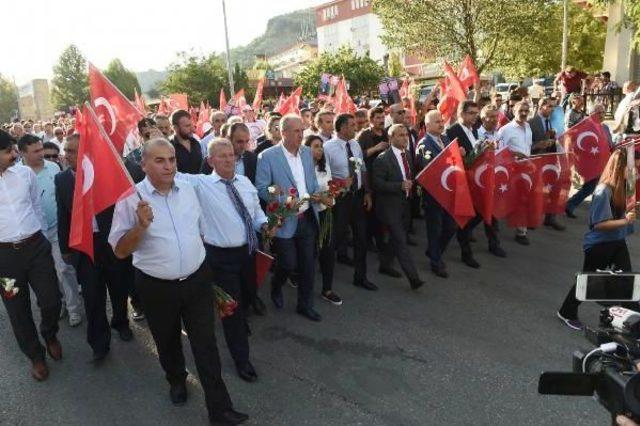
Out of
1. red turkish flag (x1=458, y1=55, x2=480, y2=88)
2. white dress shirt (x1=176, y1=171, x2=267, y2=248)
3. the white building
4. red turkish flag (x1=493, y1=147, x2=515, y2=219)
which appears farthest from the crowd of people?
the white building

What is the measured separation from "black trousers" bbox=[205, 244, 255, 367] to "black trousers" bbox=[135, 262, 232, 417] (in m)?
0.31

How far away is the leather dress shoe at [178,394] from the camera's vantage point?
12.6 feet

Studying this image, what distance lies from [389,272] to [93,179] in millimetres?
3905

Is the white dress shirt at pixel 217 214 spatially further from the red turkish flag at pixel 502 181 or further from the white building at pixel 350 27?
the white building at pixel 350 27

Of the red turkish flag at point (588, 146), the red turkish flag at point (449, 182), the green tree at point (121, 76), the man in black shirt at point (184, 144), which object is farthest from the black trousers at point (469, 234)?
the green tree at point (121, 76)

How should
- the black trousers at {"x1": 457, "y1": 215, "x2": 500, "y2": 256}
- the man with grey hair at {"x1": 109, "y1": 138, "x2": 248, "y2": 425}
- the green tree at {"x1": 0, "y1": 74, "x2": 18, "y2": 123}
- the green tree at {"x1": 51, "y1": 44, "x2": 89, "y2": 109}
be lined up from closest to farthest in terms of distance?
1. the man with grey hair at {"x1": 109, "y1": 138, "x2": 248, "y2": 425}
2. the black trousers at {"x1": 457, "y1": 215, "x2": 500, "y2": 256}
3. the green tree at {"x1": 51, "y1": 44, "x2": 89, "y2": 109}
4. the green tree at {"x1": 0, "y1": 74, "x2": 18, "y2": 123}

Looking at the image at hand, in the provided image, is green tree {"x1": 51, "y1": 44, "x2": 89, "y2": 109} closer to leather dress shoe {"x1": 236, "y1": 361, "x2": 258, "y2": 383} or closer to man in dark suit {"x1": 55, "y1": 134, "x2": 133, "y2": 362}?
man in dark suit {"x1": 55, "y1": 134, "x2": 133, "y2": 362}

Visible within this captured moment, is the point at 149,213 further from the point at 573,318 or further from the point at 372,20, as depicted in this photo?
the point at 372,20

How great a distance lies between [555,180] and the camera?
23.6ft

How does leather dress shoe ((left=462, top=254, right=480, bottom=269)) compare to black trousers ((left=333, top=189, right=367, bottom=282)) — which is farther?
leather dress shoe ((left=462, top=254, right=480, bottom=269))

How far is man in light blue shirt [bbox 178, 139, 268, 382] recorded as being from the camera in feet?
12.5

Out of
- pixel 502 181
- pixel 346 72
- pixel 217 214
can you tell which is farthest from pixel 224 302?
pixel 346 72

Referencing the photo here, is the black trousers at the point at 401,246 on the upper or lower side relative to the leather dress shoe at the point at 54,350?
upper

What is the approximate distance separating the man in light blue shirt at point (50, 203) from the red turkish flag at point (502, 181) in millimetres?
5046
